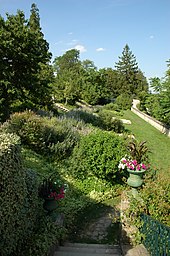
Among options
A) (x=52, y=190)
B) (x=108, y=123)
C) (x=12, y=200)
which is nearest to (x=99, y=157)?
(x=52, y=190)

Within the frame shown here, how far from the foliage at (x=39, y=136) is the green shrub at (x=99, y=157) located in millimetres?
957

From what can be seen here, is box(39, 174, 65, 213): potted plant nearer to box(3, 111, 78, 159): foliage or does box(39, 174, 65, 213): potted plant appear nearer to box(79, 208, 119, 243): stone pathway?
box(79, 208, 119, 243): stone pathway

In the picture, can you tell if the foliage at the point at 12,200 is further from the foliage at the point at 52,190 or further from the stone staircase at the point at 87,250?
the stone staircase at the point at 87,250

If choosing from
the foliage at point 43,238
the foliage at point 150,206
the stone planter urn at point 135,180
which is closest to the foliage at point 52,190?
the foliage at point 43,238

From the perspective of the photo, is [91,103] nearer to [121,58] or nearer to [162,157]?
[162,157]

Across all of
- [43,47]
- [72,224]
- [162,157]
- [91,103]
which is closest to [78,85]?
[91,103]

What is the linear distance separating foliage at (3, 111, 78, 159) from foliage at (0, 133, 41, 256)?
5.54 metres

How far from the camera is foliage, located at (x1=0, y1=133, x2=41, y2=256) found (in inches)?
127

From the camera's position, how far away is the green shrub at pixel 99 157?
8352mm

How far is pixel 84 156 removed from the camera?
8.84 metres

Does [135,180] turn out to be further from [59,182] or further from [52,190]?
[52,190]

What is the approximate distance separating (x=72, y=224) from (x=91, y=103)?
31584mm

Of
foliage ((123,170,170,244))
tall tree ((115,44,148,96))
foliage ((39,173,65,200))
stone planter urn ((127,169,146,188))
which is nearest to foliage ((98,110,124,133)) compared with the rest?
stone planter urn ((127,169,146,188))

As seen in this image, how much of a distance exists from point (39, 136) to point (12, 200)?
643cm
